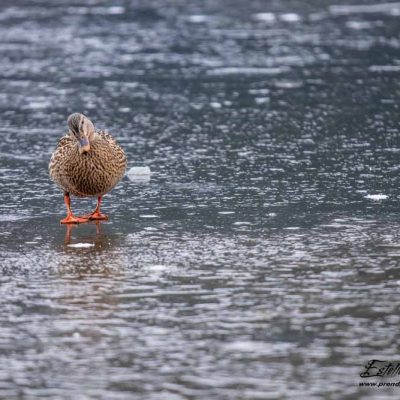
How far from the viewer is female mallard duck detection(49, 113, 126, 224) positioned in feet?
27.4

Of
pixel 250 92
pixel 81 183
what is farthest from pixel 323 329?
pixel 250 92

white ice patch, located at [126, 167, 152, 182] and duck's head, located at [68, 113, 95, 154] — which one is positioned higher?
duck's head, located at [68, 113, 95, 154]

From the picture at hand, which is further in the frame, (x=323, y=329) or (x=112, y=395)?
(x=323, y=329)

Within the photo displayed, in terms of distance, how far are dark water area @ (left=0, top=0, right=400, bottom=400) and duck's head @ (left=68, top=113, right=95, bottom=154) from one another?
52 centimetres

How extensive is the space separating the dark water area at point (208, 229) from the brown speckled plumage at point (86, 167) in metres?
0.23

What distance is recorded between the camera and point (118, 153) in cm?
865

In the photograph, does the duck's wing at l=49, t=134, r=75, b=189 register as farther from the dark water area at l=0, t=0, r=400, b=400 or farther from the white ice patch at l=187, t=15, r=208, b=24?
the white ice patch at l=187, t=15, r=208, b=24

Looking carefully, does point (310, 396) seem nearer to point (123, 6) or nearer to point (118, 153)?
point (118, 153)

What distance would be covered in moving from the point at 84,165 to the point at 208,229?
1031mm

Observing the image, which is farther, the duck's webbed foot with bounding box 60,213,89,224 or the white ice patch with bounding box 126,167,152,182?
the white ice patch with bounding box 126,167,152,182

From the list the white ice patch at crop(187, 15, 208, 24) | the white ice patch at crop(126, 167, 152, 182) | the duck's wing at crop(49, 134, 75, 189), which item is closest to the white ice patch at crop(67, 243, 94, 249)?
the duck's wing at crop(49, 134, 75, 189)

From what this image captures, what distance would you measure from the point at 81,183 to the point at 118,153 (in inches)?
16.1

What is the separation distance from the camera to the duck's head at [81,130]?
832 cm

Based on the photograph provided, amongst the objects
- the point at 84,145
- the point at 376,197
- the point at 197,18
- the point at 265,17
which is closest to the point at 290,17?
the point at 265,17
